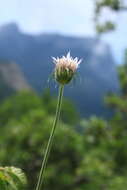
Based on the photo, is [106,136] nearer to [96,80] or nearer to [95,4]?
[95,4]

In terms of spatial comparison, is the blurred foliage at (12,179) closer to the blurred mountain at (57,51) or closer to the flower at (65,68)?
the flower at (65,68)

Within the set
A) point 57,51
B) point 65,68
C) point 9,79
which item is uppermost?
point 57,51

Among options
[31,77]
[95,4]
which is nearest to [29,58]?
[31,77]

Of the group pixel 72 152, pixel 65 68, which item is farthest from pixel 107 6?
pixel 65 68

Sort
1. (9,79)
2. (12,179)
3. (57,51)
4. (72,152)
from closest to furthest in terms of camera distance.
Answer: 1. (12,179)
2. (72,152)
3. (9,79)
4. (57,51)

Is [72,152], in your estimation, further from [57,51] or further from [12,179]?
[57,51]

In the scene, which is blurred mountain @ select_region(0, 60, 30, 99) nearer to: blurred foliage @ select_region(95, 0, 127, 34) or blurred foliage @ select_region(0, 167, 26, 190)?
blurred foliage @ select_region(95, 0, 127, 34)

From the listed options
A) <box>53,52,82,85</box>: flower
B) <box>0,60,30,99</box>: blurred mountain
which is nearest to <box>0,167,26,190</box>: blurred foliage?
<box>53,52,82,85</box>: flower

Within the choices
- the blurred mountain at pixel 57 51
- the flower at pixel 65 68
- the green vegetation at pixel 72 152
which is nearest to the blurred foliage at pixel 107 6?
the green vegetation at pixel 72 152
